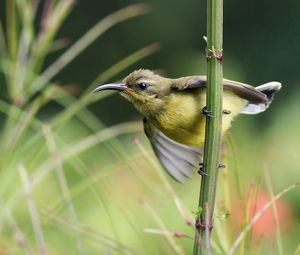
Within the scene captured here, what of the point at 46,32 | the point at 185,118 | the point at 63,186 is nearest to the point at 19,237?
the point at 63,186

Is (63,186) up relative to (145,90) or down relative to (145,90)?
down

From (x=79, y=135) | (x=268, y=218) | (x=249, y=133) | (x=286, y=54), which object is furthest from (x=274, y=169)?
(x=286, y=54)

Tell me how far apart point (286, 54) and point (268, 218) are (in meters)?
3.39

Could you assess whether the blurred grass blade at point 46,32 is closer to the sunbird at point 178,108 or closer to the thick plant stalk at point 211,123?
the sunbird at point 178,108

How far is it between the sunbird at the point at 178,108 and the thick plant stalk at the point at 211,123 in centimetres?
46

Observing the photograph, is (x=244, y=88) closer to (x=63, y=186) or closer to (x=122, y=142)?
(x=63, y=186)

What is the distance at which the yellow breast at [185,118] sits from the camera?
82.6 inches

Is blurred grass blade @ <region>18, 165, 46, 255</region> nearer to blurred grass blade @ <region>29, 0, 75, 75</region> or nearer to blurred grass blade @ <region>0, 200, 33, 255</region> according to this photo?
blurred grass blade @ <region>0, 200, 33, 255</region>

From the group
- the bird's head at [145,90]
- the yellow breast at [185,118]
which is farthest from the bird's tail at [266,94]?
the bird's head at [145,90]

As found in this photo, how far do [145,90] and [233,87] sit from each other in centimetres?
31

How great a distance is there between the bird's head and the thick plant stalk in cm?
66

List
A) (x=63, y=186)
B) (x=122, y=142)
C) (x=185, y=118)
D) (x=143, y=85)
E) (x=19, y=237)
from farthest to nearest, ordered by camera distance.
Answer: (x=122, y=142)
(x=143, y=85)
(x=185, y=118)
(x=63, y=186)
(x=19, y=237)

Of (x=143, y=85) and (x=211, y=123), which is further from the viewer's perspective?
(x=143, y=85)

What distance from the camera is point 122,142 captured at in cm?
473
